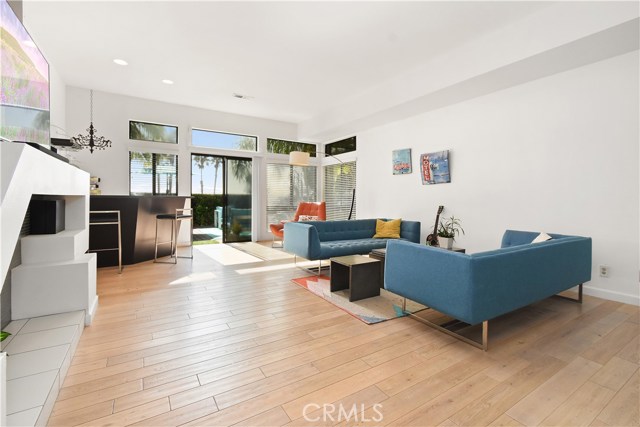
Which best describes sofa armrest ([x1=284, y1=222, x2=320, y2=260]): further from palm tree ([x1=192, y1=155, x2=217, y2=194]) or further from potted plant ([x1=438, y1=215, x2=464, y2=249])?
palm tree ([x1=192, y1=155, x2=217, y2=194])

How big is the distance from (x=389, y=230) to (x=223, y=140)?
176 inches

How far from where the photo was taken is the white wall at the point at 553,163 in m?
3.16

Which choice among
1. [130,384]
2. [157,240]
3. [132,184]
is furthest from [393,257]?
[132,184]

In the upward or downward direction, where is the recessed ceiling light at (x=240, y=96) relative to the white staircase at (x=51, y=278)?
upward

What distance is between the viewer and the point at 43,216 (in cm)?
262

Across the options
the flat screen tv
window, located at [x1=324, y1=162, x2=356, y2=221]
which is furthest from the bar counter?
window, located at [x1=324, y1=162, x2=356, y2=221]

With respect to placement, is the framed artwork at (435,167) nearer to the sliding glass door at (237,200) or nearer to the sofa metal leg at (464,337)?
the sofa metal leg at (464,337)

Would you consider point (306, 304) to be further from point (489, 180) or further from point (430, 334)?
point (489, 180)

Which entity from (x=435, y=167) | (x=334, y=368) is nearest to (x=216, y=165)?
(x=435, y=167)

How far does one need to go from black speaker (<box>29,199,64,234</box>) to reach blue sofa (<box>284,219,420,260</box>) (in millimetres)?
2632

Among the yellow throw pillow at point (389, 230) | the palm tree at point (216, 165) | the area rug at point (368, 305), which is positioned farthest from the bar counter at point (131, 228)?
the yellow throw pillow at point (389, 230)

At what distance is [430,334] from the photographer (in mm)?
2432

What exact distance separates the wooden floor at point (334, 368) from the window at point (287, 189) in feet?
15.8

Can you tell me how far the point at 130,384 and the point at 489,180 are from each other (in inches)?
183
